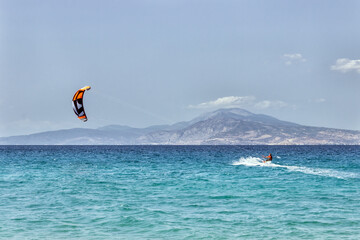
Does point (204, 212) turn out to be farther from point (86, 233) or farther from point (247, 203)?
point (86, 233)

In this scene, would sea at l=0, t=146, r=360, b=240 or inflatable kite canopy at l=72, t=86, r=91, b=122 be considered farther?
inflatable kite canopy at l=72, t=86, r=91, b=122

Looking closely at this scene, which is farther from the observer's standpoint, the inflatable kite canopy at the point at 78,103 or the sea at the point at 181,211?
the inflatable kite canopy at the point at 78,103

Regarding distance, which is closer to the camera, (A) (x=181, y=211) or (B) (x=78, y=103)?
(A) (x=181, y=211)

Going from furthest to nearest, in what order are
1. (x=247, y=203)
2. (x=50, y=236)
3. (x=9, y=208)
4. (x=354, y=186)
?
(x=354, y=186)
(x=247, y=203)
(x=9, y=208)
(x=50, y=236)

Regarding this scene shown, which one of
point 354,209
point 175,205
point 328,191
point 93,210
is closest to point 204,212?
point 175,205

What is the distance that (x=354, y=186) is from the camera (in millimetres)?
32250

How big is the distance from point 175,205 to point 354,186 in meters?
14.9

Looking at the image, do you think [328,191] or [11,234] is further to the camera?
[328,191]

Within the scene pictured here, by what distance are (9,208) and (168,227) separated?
354 inches

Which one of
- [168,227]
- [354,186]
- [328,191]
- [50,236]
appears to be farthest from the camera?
[354,186]

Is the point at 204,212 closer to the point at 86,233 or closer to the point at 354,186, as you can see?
the point at 86,233

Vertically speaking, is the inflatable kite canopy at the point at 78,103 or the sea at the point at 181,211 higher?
the inflatable kite canopy at the point at 78,103

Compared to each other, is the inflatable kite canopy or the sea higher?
the inflatable kite canopy

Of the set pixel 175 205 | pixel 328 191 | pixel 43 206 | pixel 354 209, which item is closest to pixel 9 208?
pixel 43 206
